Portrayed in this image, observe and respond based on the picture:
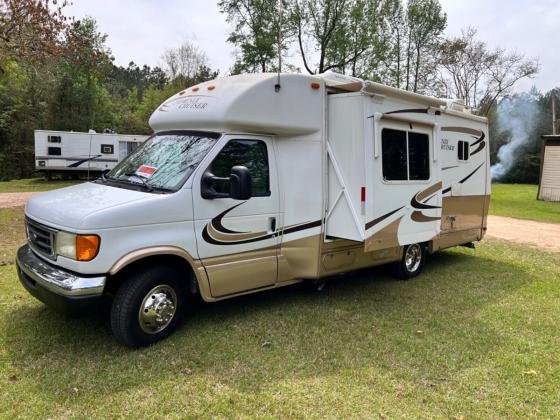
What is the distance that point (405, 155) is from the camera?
Answer: 239 inches

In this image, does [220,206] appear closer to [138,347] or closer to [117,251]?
[117,251]

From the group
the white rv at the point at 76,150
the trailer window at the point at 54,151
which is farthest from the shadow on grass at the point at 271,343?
the trailer window at the point at 54,151

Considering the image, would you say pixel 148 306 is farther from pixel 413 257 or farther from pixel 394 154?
pixel 413 257

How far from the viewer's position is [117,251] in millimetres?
4086

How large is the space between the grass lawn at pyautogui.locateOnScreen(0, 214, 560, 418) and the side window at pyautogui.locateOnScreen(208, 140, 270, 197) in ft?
5.02

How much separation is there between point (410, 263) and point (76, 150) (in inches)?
902

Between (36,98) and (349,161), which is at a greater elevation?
(36,98)

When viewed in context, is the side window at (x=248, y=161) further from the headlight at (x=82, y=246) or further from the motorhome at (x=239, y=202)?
the headlight at (x=82, y=246)

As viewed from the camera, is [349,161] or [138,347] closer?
[138,347]

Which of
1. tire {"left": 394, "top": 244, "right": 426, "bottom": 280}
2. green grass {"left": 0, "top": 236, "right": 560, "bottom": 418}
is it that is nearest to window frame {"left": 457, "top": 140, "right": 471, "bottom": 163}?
tire {"left": 394, "top": 244, "right": 426, "bottom": 280}

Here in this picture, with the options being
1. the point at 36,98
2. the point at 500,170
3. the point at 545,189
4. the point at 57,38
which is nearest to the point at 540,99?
the point at 500,170

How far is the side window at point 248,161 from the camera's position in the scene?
482 cm

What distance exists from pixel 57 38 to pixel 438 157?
10646 millimetres

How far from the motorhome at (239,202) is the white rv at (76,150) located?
21542mm
